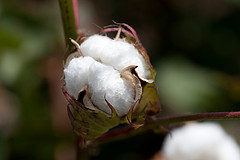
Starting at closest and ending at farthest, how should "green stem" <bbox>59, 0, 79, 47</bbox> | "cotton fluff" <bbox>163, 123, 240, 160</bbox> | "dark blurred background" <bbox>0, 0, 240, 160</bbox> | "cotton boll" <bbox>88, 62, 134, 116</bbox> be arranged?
"cotton boll" <bbox>88, 62, 134, 116</bbox>
"green stem" <bbox>59, 0, 79, 47</bbox>
"cotton fluff" <bbox>163, 123, 240, 160</bbox>
"dark blurred background" <bbox>0, 0, 240, 160</bbox>

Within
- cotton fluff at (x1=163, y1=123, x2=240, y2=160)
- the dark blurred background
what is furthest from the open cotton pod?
the dark blurred background

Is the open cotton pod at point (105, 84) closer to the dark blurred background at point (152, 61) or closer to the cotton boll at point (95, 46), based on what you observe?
the cotton boll at point (95, 46)

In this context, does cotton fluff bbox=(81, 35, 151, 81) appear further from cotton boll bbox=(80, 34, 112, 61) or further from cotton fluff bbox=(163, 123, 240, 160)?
cotton fluff bbox=(163, 123, 240, 160)

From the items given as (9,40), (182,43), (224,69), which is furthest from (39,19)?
(224,69)

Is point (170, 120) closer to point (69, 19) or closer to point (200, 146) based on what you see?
point (69, 19)

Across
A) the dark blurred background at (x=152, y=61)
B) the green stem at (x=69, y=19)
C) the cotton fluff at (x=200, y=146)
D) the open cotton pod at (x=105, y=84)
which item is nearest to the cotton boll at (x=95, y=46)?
the open cotton pod at (x=105, y=84)
